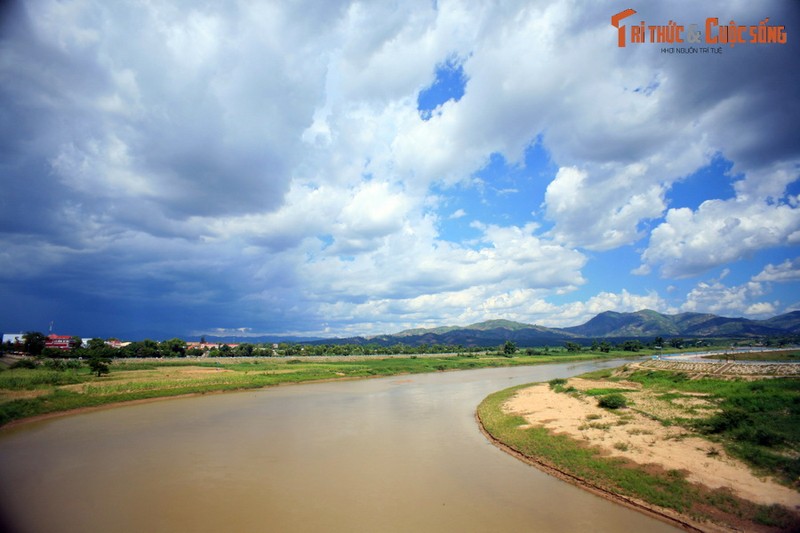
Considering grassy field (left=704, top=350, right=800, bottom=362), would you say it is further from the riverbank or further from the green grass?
the green grass

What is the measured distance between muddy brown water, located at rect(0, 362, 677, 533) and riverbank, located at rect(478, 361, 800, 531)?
1029 millimetres

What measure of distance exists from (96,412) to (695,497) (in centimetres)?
4311

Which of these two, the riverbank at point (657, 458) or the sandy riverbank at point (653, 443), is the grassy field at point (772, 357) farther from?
the sandy riverbank at point (653, 443)

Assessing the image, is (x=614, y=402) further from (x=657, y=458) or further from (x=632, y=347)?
(x=632, y=347)

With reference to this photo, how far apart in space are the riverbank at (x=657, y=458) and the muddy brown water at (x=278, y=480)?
1.03 meters

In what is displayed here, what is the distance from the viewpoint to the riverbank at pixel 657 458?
38.8 ft

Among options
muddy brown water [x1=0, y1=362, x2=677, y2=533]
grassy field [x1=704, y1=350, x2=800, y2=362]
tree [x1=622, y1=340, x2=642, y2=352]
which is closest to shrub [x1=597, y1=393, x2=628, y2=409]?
muddy brown water [x1=0, y1=362, x2=677, y2=533]

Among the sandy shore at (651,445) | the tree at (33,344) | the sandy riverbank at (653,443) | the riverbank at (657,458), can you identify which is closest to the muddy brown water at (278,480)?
the riverbank at (657,458)

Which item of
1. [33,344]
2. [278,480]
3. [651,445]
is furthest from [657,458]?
[33,344]

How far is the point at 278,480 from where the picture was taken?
16578 millimetres

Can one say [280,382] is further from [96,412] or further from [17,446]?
[17,446]

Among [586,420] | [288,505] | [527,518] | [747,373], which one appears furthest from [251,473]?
[747,373]

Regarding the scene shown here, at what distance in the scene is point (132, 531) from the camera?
11.9 m

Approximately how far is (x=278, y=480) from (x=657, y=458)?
679 inches
